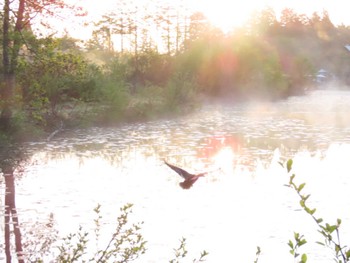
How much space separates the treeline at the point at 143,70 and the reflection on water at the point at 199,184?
A: 53.2 inches

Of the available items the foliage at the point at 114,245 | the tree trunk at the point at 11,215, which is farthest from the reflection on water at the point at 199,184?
the foliage at the point at 114,245

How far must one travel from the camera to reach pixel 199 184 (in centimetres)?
1180

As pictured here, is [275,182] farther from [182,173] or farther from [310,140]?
[310,140]

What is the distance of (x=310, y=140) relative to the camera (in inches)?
749

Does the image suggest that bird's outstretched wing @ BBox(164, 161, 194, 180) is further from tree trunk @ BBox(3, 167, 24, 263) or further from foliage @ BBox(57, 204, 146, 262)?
tree trunk @ BBox(3, 167, 24, 263)

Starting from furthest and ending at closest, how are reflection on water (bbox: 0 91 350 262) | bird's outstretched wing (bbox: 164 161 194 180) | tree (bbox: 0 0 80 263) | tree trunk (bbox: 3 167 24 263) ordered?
tree (bbox: 0 0 80 263), bird's outstretched wing (bbox: 164 161 194 180), reflection on water (bbox: 0 91 350 262), tree trunk (bbox: 3 167 24 263)

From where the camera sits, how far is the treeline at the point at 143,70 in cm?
1407

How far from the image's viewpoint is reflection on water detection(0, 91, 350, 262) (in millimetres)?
8242

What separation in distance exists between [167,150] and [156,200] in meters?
6.45

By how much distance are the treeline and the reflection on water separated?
1.35 m

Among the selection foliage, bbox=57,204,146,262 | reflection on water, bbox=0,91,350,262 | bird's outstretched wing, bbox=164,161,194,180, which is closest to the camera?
foliage, bbox=57,204,146,262

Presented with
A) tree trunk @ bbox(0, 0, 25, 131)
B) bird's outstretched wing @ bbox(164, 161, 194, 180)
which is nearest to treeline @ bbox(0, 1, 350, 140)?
tree trunk @ bbox(0, 0, 25, 131)

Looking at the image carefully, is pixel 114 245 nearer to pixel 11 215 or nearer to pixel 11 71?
pixel 11 215

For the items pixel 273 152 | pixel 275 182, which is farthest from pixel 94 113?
pixel 275 182
